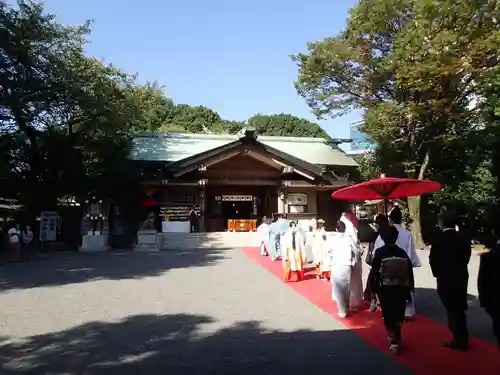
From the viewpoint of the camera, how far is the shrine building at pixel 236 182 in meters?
21.1

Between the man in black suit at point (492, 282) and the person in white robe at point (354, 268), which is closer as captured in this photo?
the man in black suit at point (492, 282)

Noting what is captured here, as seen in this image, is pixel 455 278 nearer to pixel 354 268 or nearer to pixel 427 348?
pixel 427 348

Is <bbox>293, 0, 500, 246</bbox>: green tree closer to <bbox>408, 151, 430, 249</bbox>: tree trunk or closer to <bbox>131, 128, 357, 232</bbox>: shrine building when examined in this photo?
<bbox>408, 151, 430, 249</bbox>: tree trunk

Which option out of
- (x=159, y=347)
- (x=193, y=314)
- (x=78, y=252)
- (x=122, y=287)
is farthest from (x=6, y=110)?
(x=159, y=347)

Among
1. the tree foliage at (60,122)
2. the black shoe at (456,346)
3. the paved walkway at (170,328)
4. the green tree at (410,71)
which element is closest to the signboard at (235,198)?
the tree foliage at (60,122)

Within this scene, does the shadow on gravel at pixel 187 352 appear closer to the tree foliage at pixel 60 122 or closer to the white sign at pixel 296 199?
the tree foliage at pixel 60 122

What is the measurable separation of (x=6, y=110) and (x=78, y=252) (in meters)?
6.29

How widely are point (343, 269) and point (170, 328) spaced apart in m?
2.74

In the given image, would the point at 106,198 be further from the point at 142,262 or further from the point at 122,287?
the point at 122,287

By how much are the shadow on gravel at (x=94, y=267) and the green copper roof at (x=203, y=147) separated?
8.20m

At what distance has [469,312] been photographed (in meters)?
7.07

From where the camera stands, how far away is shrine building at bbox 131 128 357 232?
69.3 ft

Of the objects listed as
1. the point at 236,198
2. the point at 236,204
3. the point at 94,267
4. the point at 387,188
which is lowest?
the point at 94,267

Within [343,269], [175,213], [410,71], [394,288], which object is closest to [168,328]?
[343,269]
